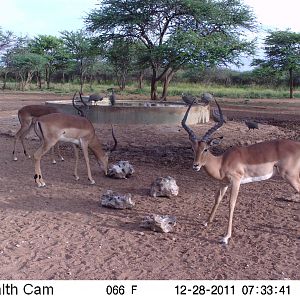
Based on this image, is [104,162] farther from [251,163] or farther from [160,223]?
[251,163]

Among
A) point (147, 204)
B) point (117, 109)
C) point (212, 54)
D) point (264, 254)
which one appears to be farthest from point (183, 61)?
point (264, 254)

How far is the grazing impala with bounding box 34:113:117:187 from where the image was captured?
8.03 m

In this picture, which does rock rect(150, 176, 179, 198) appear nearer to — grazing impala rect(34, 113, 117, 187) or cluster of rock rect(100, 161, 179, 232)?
cluster of rock rect(100, 161, 179, 232)

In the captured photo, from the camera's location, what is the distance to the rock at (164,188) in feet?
22.9

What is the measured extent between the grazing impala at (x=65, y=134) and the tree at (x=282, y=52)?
3310cm

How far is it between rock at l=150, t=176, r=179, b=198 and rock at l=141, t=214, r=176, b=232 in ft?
4.55

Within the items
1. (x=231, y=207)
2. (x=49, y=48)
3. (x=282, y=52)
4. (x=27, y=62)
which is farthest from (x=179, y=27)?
(x=49, y=48)

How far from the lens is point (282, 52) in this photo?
40.2m

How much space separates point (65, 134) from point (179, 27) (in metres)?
18.7

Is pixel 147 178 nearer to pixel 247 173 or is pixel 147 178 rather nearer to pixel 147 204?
pixel 147 204

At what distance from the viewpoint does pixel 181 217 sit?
6.12 m

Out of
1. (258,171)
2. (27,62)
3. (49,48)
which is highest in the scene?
(49,48)
